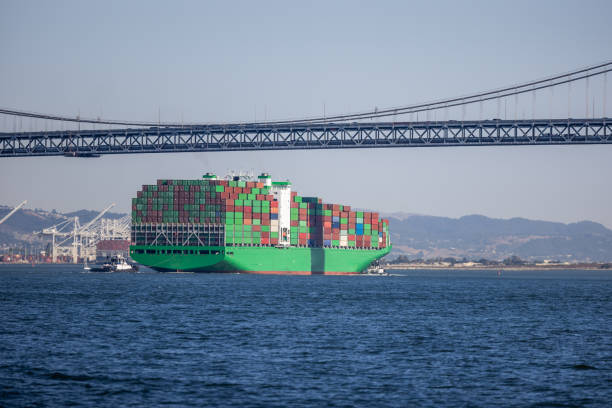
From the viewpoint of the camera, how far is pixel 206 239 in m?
106

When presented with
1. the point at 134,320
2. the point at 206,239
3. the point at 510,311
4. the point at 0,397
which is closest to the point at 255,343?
the point at 134,320

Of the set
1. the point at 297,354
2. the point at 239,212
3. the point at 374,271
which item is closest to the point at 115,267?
the point at 239,212

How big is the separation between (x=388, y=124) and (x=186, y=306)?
4406 cm

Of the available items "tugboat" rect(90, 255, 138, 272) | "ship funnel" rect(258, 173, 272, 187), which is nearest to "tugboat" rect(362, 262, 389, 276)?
"ship funnel" rect(258, 173, 272, 187)

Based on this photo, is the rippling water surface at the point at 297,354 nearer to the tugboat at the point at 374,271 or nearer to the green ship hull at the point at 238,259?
the green ship hull at the point at 238,259

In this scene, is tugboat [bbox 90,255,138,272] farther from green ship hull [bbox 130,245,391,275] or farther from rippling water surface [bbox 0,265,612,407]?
rippling water surface [bbox 0,265,612,407]

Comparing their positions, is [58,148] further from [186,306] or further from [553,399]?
[553,399]

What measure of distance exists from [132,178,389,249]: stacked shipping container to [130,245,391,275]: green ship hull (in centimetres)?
99

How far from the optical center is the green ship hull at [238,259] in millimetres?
106312

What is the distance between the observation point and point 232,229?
106750mm

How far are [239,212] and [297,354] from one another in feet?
251

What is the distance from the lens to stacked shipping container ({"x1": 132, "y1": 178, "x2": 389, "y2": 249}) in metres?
107

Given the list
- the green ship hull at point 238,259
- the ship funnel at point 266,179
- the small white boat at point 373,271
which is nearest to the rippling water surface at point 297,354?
the green ship hull at point 238,259

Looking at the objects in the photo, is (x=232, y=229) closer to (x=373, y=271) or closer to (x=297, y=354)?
(x=373, y=271)
